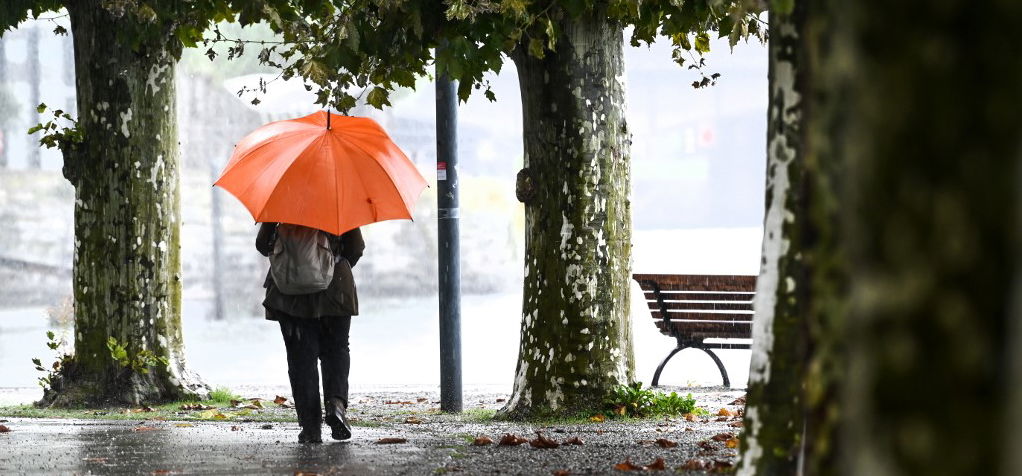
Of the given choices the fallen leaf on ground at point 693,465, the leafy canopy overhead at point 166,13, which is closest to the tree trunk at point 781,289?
the fallen leaf on ground at point 693,465

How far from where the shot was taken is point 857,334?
1.53 metres

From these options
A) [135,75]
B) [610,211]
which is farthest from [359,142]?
[135,75]

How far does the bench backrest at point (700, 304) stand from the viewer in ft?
38.7

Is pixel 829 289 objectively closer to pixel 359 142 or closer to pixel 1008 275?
pixel 1008 275

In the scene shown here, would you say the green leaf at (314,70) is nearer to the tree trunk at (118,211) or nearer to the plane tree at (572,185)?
the plane tree at (572,185)

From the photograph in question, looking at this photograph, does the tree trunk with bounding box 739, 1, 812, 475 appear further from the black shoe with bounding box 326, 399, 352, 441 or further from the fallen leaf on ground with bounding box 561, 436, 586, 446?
the black shoe with bounding box 326, 399, 352, 441

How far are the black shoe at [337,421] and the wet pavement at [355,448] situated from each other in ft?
0.23

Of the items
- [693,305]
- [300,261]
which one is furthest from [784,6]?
[693,305]

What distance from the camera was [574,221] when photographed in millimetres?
8688

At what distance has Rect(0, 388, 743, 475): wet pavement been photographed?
6387 mm

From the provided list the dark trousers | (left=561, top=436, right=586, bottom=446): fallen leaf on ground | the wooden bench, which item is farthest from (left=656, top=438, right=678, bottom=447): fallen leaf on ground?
the wooden bench

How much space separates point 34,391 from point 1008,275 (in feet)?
47.4

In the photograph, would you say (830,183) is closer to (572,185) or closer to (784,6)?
(784,6)

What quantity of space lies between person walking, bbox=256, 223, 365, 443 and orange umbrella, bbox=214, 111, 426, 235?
0.73ft
